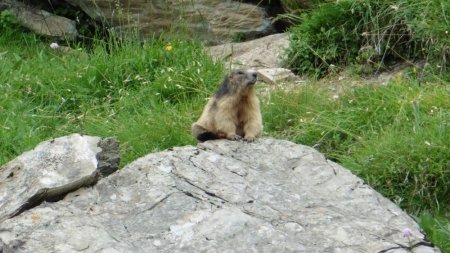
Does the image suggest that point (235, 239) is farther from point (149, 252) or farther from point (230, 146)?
point (230, 146)

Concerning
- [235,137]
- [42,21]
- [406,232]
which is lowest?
[42,21]

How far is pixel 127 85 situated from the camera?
878 centimetres

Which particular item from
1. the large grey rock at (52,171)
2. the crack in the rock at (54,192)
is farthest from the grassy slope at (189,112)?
the crack in the rock at (54,192)

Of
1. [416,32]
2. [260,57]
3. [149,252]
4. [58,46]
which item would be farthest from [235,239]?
[58,46]

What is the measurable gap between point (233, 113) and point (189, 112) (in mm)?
1200

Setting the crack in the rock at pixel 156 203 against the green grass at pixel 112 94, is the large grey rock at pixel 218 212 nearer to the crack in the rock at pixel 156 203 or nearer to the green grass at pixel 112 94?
the crack in the rock at pixel 156 203

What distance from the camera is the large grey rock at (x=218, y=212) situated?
5.02 metres

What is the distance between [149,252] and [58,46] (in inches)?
213

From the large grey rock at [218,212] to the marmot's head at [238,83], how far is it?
0.91 metres

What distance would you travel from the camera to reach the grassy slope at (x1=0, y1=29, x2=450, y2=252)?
21.5 ft

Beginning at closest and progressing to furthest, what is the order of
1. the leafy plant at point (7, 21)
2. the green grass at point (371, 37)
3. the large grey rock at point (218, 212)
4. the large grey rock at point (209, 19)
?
the large grey rock at point (218, 212) < the green grass at point (371, 37) < the large grey rock at point (209, 19) < the leafy plant at point (7, 21)

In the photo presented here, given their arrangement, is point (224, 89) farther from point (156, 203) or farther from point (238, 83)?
point (156, 203)

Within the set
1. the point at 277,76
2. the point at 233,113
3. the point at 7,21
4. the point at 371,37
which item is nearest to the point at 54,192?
the point at 233,113

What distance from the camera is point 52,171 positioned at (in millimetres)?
5492
